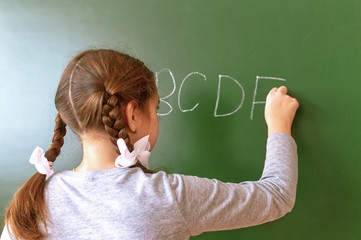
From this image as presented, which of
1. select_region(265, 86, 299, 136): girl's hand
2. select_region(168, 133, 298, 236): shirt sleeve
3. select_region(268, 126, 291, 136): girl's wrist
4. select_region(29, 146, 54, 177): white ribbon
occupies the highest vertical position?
select_region(265, 86, 299, 136): girl's hand

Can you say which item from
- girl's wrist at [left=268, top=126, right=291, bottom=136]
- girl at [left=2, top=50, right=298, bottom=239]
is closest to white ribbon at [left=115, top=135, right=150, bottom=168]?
girl at [left=2, top=50, right=298, bottom=239]

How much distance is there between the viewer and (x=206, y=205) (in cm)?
65

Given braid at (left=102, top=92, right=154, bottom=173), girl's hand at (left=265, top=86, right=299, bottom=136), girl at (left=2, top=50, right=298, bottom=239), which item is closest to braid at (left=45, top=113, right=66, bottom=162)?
girl at (left=2, top=50, right=298, bottom=239)

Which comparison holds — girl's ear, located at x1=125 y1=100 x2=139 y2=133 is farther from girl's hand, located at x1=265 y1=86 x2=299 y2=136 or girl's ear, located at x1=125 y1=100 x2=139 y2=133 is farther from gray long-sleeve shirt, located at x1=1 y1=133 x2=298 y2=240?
girl's hand, located at x1=265 y1=86 x2=299 y2=136

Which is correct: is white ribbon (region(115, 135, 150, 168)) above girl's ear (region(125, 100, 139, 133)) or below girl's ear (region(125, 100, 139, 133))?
below

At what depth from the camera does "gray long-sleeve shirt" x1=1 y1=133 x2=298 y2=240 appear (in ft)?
2.07

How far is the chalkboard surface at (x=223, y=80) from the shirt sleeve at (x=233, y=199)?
0.47 ft

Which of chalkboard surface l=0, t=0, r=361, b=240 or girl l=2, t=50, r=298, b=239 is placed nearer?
girl l=2, t=50, r=298, b=239

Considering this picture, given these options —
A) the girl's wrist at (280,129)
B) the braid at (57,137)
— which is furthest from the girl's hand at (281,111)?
the braid at (57,137)

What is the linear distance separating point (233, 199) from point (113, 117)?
289 mm

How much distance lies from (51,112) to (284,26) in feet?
2.35

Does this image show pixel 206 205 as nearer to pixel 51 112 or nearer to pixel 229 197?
pixel 229 197

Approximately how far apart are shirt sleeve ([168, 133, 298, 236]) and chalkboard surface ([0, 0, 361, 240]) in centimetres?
14

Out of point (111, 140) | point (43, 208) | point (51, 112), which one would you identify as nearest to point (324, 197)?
point (111, 140)
